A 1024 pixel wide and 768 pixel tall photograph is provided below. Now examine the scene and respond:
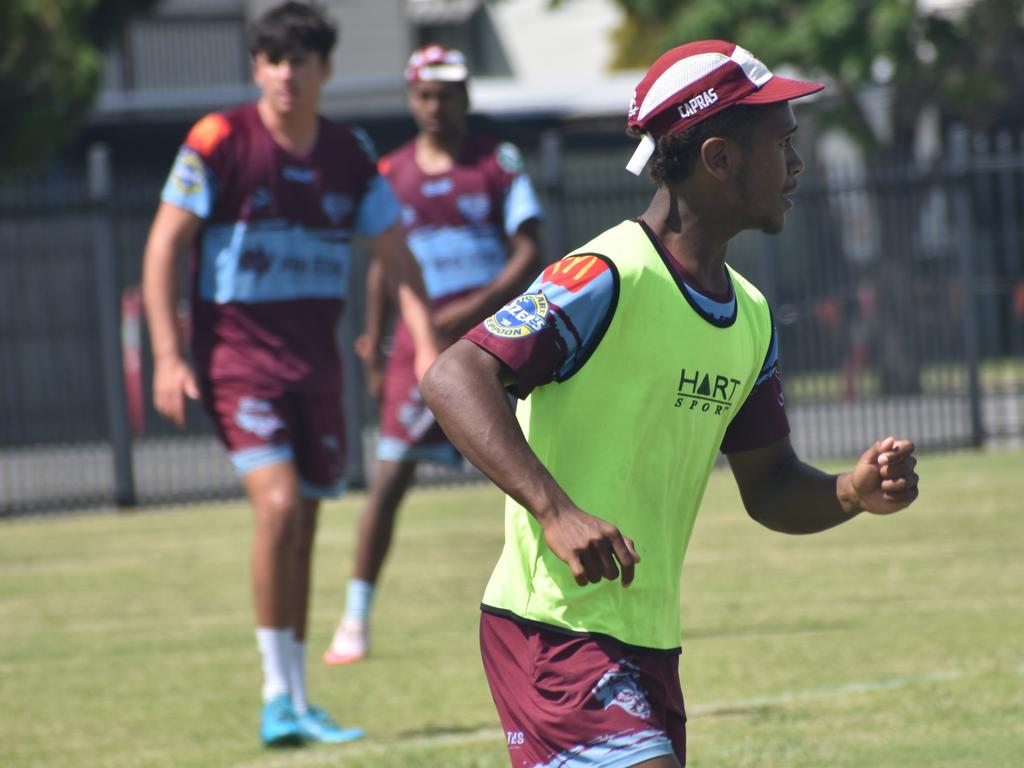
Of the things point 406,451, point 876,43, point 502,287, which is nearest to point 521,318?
point 406,451


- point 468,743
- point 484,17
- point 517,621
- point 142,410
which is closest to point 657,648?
point 517,621

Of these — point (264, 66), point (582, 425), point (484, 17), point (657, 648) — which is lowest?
point (657, 648)

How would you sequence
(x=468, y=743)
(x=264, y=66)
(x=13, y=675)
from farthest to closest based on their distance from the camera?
(x=13, y=675), (x=264, y=66), (x=468, y=743)

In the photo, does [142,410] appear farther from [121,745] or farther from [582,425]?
[582,425]

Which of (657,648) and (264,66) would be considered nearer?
(657,648)

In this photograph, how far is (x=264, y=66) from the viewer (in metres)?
6.04

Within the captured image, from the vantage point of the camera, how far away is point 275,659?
19.0ft

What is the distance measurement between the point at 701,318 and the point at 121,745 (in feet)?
10.5

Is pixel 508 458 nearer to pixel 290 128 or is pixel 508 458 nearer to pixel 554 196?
pixel 290 128

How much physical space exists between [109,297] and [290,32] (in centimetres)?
854

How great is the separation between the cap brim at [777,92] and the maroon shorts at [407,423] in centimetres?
427

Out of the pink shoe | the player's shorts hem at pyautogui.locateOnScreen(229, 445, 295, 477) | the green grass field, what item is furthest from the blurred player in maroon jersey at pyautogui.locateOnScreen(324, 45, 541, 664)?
the player's shorts hem at pyautogui.locateOnScreen(229, 445, 295, 477)

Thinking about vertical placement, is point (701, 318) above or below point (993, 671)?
above

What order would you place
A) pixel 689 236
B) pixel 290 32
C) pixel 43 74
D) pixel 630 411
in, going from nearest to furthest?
pixel 630 411 < pixel 689 236 < pixel 290 32 < pixel 43 74
